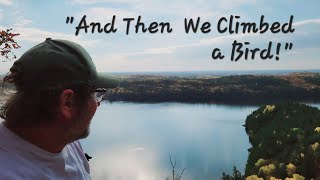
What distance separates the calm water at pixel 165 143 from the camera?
29.9 meters

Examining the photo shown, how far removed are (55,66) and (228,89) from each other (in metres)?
68.9

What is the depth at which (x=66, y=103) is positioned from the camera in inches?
62.3

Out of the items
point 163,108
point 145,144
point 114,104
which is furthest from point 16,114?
point 114,104

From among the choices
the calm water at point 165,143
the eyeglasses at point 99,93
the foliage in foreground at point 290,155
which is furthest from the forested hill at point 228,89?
the eyeglasses at point 99,93

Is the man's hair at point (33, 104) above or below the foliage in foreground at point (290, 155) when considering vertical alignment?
above

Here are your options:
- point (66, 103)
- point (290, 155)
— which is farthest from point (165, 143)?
point (66, 103)

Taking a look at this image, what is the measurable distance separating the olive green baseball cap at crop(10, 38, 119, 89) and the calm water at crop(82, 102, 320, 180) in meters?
23.5

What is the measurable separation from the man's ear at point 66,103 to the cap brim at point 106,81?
0.13 m

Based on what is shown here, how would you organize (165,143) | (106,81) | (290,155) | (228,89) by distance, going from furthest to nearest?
(228,89) → (165,143) → (290,155) → (106,81)

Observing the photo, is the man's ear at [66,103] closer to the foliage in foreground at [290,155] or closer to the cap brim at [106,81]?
the cap brim at [106,81]

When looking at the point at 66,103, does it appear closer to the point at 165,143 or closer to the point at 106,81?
the point at 106,81

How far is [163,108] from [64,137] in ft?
214

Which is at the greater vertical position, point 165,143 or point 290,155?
point 290,155

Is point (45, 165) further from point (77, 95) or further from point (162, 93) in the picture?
point (162, 93)
